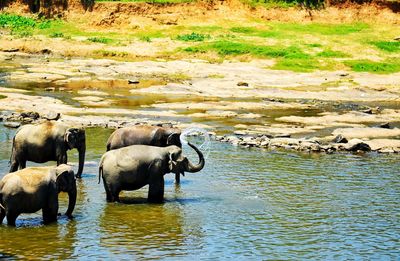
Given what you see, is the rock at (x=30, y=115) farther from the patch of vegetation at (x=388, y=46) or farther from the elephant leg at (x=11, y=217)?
the patch of vegetation at (x=388, y=46)

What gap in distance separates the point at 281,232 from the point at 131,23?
51530 mm

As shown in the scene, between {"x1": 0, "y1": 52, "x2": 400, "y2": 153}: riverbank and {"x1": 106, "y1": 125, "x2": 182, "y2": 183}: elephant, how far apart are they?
6.45 metres

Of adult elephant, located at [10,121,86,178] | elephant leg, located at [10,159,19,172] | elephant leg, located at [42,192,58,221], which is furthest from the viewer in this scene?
elephant leg, located at [10,159,19,172]

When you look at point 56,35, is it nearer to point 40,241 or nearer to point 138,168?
point 138,168

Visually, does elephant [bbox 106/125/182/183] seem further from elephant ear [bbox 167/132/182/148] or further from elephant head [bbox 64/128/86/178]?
elephant head [bbox 64/128/86/178]

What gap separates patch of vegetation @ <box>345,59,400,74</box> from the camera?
2026 inches

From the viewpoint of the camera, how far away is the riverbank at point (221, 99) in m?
31.0

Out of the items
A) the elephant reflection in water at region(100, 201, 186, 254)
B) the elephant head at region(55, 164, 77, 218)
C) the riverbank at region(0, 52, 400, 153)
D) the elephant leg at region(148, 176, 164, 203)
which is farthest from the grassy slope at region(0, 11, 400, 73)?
the elephant head at region(55, 164, 77, 218)

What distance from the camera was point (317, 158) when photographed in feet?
84.3

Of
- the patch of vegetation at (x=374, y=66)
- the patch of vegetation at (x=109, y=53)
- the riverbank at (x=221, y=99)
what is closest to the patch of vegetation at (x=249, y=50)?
the riverbank at (x=221, y=99)

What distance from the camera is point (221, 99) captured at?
41375mm

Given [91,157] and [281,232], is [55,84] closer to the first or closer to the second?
[91,157]

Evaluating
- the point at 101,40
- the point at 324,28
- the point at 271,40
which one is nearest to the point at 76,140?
the point at 271,40

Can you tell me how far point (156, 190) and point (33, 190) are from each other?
3.67 meters
